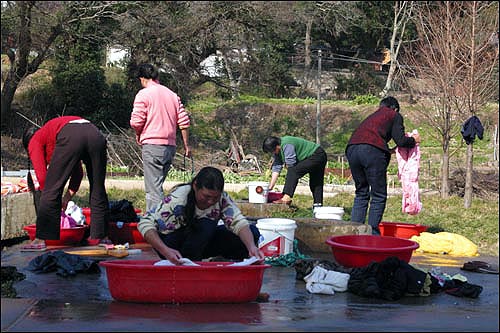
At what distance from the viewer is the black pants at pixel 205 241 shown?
523 centimetres

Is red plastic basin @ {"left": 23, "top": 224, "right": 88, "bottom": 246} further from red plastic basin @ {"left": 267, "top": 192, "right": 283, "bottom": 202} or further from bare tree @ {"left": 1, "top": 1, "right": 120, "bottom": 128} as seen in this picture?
bare tree @ {"left": 1, "top": 1, "right": 120, "bottom": 128}

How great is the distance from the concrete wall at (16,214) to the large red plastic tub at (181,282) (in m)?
3.74

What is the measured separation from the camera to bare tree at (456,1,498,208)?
13.3 metres

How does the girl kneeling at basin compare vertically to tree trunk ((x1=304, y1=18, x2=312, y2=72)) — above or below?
below

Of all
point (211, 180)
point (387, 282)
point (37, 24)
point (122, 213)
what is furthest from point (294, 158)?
point (37, 24)

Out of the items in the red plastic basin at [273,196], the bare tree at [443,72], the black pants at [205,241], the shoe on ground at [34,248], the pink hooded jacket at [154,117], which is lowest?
the shoe on ground at [34,248]

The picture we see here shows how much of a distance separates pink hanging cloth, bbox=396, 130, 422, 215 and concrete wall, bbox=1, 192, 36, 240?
170 inches

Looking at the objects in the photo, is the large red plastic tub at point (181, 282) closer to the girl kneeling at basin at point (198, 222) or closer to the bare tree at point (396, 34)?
the girl kneeling at basin at point (198, 222)

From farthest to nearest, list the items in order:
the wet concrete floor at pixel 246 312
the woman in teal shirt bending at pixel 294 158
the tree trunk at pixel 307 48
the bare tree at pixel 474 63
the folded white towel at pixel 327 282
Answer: the tree trunk at pixel 307 48, the bare tree at pixel 474 63, the woman in teal shirt bending at pixel 294 158, the folded white towel at pixel 327 282, the wet concrete floor at pixel 246 312

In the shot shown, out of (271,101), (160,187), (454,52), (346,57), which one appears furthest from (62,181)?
(346,57)

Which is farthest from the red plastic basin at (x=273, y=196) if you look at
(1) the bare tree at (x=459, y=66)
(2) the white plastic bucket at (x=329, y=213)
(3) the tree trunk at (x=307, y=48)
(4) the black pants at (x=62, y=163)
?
(3) the tree trunk at (x=307, y=48)

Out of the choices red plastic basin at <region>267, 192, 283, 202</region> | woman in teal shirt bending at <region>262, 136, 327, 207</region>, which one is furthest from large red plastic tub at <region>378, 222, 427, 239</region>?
red plastic basin at <region>267, 192, 283, 202</region>

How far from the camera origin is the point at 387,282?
509 centimetres

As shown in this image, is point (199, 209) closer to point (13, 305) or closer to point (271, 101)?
point (13, 305)
